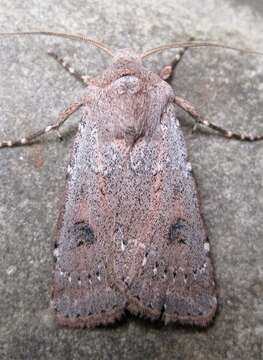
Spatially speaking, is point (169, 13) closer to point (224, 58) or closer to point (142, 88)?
point (224, 58)

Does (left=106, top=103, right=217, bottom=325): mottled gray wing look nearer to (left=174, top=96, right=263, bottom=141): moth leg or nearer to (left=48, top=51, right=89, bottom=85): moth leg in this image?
(left=174, top=96, right=263, bottom=141): moth leg

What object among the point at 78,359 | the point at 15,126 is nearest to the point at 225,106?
the point at 15,126

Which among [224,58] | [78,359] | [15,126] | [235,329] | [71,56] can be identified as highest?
[224,58]

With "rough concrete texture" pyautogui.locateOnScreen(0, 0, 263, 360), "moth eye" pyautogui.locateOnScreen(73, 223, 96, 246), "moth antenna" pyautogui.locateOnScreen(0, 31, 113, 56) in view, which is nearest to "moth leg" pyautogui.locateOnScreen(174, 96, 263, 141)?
"rough concrete texture" pyautogui.locateOnScreen(0, 0, 263, 360)

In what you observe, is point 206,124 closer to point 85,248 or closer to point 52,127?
→ point 52,127

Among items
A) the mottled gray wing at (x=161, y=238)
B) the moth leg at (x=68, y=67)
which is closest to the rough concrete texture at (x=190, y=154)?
the moth leg at (x=68, y=67)

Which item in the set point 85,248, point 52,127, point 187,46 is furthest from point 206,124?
point 85,248

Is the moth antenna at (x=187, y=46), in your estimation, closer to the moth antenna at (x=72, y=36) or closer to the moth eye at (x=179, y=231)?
the moth antenna at (x=72, y=36)

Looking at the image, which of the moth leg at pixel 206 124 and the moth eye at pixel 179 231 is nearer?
the moth eye at pixel 179 231
